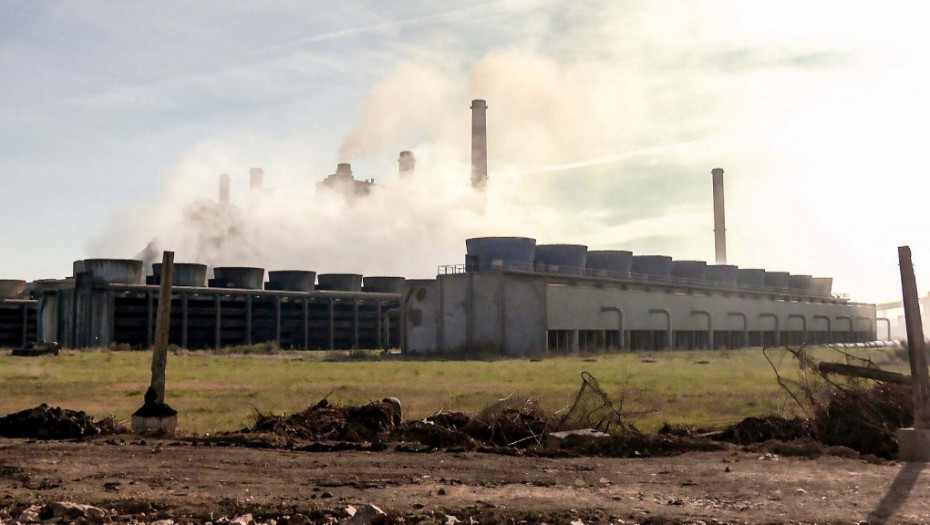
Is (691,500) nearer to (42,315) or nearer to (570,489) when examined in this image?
(570,489)

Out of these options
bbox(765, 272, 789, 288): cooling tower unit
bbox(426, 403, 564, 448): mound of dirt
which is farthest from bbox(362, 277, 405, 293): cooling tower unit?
bbox(426, 403, 564, 448): mound of dirt

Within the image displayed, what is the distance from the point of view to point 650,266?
7588 centimetres

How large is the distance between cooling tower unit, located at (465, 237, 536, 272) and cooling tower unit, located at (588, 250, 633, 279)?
412 inches

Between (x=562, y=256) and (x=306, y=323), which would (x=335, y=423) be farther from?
(x=306, y=323)

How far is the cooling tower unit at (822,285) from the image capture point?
98250 millimetres

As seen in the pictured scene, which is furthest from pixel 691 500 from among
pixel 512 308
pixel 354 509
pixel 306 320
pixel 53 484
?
pixel 306 320

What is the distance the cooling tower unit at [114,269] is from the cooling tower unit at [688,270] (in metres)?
45.5

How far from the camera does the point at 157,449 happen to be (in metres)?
13.5

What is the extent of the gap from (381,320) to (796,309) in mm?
→ 39552

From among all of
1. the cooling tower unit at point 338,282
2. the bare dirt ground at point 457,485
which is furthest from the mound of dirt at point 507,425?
the cooling tower unit at point 338,282

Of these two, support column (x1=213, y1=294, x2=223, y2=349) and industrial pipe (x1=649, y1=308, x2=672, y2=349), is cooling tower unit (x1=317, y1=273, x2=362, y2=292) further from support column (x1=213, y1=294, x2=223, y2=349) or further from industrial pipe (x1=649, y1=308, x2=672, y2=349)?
industrial pipe (x1=649, y1=308, x2=672, y2=349)

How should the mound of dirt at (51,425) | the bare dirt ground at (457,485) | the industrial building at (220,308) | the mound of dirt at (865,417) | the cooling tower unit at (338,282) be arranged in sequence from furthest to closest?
the cooling tower unit at (338,282)
the industrial building at (220,308)
the mound of dirt at (51,425)
the mound of dirt at (865,417)
the bare dirt ground at (457,485)

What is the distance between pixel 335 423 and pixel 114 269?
5401 centimetres

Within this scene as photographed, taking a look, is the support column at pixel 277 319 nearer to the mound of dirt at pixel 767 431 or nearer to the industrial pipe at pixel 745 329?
the industrial pipe at pixel 745 329
